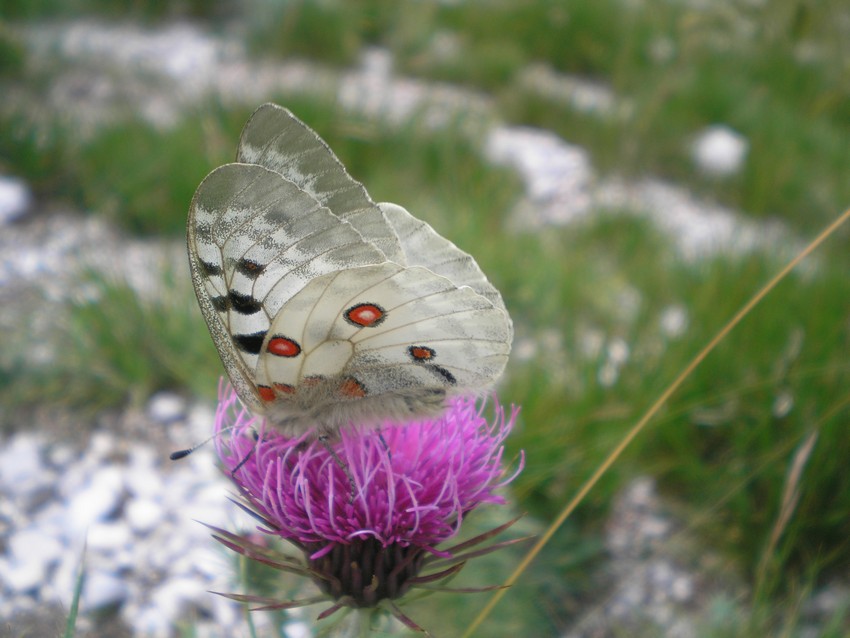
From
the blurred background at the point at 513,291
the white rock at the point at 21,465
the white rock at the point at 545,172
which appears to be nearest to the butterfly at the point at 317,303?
the blurred background at the point at 513,291

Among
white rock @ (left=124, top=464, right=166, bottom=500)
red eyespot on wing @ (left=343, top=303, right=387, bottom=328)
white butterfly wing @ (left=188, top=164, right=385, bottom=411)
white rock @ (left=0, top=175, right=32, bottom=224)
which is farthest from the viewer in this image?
white rock @ (left=0, top=175, right=32, bottom=224)

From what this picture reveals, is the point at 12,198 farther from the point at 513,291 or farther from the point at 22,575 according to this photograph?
the point at 513,291

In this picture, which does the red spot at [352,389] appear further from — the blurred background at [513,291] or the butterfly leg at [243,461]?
the blurred background at [513,291]

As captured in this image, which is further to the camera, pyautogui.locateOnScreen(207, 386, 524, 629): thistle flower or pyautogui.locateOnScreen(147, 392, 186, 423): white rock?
pyautogui.locateOnScreen(147, 392, 186, 423): white rock

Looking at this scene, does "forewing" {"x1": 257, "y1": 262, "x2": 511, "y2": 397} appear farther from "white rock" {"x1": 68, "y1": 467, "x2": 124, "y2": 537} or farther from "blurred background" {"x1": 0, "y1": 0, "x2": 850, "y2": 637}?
"white rock" {"x1": 68, "y1": 467, "x2": 124, "y2": 537}

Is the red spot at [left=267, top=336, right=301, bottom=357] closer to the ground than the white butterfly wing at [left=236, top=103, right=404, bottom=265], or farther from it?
closer to the ground

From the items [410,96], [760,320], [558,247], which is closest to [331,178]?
[760,320]

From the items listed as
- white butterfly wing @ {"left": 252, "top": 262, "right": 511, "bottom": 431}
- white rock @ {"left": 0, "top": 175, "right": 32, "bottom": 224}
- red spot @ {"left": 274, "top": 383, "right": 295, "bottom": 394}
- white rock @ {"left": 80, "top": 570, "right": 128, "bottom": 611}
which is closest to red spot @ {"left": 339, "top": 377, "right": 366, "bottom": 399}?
white butterfly wing @ {"left": 252, "top": 262, "right": 511, "bottom": 431}

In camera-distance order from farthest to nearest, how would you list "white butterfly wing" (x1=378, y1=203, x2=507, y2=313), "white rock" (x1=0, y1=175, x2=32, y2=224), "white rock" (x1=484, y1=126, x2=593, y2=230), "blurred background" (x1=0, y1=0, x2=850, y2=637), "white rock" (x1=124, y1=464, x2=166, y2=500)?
"white rock" (x1=484, y1=126, x2=593, y2=230)
"white rock" (x1=0, y1=175, x2=32, y2=224)
"white rock" (x1=124, y1=464, x2=166, y2=500)
"blurred background" (x1=0, y1=0, x2=850, y2=637)
"white butterfly wing" (x1=378, y1=203, x2=507, y2=313)

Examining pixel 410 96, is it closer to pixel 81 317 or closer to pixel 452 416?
pixel 81 317
